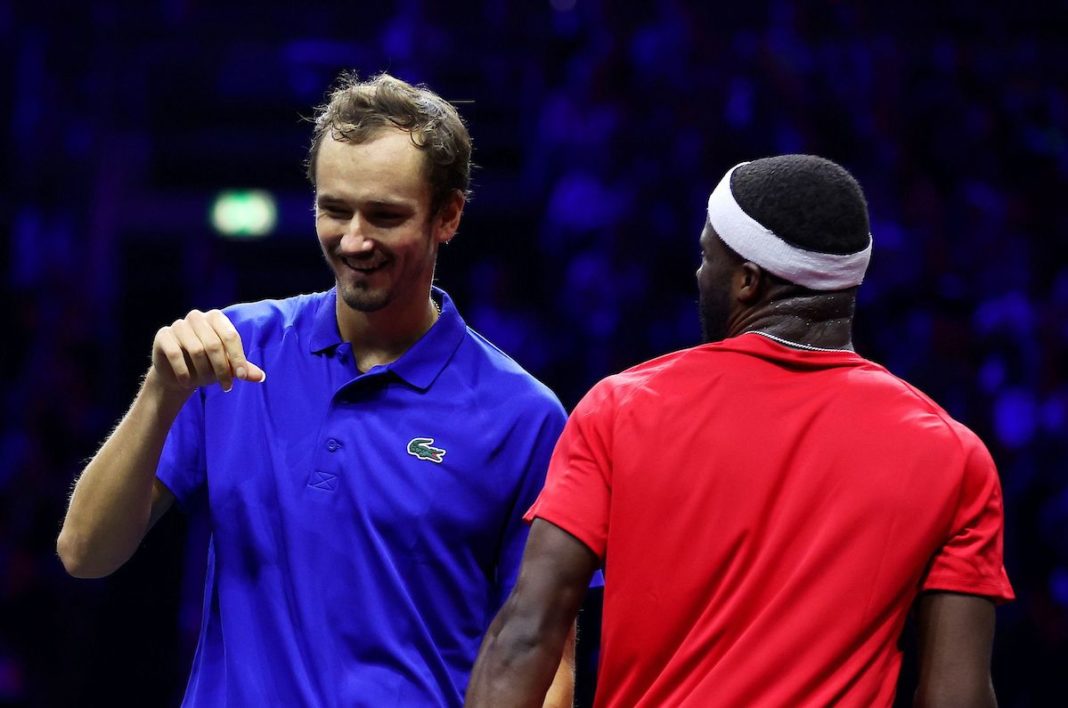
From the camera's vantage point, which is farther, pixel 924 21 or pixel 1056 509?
pixel 924 21

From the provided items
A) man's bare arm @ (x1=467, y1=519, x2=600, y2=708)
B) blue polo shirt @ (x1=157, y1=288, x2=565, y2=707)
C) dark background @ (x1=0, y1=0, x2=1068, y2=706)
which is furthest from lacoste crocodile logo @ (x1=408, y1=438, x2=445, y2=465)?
dark background @ (x1=0, y1=0, x2=1068, y2=706)

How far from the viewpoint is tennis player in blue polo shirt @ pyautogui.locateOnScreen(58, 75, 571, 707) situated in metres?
2.00

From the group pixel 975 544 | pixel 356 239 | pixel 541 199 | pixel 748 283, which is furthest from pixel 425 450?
pixel 541 199

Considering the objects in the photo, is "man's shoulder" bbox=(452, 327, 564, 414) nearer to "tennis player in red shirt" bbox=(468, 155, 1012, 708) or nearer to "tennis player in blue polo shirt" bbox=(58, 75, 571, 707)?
"tennis player in blue polo shirt" bbox=(58, 75, 571, 707)

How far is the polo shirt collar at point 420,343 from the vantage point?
215 centimetres

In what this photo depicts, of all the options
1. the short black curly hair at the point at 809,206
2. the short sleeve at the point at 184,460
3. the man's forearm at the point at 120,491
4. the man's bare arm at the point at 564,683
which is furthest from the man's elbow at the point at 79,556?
the short black curly hair at the point at 809,206

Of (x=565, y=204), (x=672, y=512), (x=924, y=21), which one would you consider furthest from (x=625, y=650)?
(x=924, y=21)

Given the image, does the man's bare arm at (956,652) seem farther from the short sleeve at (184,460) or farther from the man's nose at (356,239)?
the short sleeve at (184,460)

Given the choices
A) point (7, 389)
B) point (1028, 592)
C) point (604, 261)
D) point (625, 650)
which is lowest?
point (1028, 592)

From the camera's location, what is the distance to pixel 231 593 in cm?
203

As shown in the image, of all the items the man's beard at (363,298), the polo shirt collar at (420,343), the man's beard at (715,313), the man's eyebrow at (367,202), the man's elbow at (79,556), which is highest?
the man's eyebrow at (367,202)

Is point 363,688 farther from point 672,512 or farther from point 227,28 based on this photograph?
point 227,28

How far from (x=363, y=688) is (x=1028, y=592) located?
3.49 m

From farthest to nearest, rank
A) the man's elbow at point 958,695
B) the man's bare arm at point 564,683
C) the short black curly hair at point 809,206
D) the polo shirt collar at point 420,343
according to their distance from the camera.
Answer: the polo shirt collar at point 420,343, the man's bare arm at point 564,683, the short black curly hair at point 809,206, the man's elbow at point 958,695
